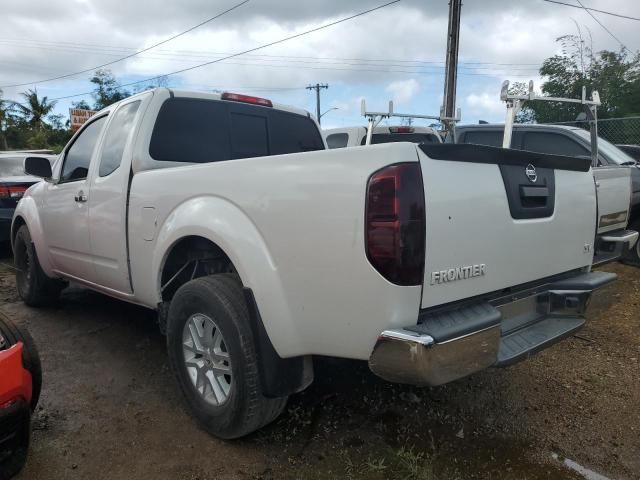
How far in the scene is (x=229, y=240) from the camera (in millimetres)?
2414

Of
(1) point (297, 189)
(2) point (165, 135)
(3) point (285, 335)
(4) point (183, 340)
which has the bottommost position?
(4) point (183, 340)

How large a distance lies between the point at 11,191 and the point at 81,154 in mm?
4149

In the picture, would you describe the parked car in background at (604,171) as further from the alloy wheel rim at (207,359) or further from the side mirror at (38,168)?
the side mirror at (38,168)

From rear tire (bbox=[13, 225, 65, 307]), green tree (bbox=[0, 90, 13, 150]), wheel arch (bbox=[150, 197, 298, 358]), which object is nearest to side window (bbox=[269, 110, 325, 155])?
wheel arch (bbox=[150, 197, 298, 358])

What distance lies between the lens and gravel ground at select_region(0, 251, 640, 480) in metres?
2.45

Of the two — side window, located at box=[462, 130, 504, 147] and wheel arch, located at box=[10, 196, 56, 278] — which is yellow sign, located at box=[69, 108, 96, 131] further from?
wheel arch, located at box=[10, 196, 56, 278]

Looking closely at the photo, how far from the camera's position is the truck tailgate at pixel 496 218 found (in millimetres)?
1989

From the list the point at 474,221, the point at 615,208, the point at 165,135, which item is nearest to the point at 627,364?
the point at 615,208

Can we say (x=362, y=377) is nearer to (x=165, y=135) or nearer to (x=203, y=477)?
(x=203, y=477)

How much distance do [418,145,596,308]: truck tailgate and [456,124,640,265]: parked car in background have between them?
1806 millimetres

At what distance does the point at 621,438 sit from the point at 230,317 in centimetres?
218

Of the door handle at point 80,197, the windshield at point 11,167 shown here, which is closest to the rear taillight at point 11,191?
the windshield at point 11,167

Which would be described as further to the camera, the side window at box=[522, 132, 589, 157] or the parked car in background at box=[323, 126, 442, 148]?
the parked car in background at box=[323, 126, 442, 148]

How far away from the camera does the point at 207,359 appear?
2674mm
